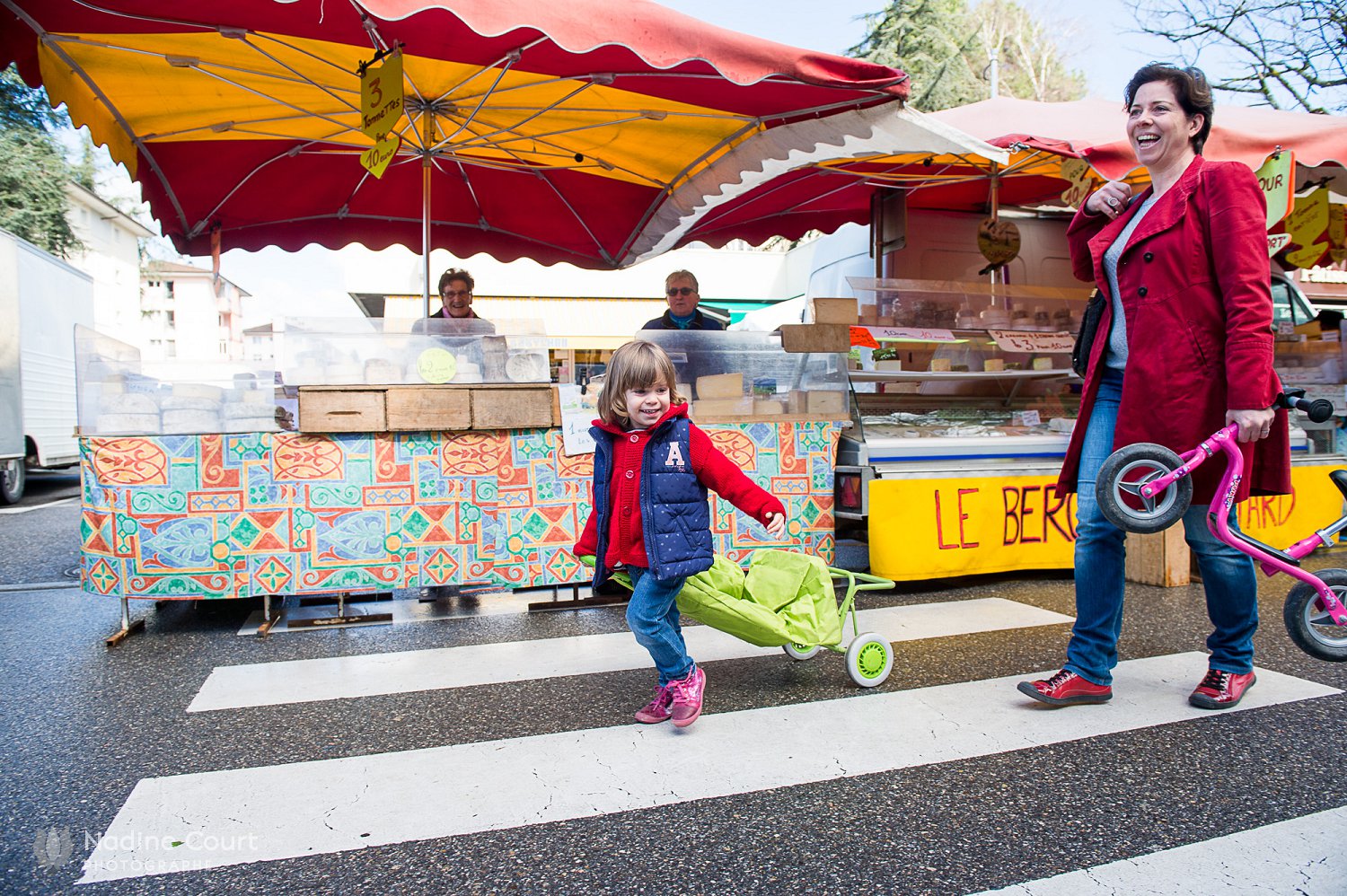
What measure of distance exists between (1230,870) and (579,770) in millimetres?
1821

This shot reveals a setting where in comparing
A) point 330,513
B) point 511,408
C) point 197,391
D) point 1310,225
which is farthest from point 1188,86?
point 1310,225

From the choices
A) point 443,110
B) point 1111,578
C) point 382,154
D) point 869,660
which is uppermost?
point 443,110

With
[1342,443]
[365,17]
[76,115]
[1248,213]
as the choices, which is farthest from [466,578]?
[1342,443]

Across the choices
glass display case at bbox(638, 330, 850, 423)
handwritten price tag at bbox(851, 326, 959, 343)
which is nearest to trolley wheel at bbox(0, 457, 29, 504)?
glass display case at bbox(638, 330, 850, 423)

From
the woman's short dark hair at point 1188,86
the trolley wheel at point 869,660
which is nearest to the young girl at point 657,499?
→ the trolley wheel at point 869,660

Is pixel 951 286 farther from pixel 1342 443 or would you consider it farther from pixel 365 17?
pixel 365 17

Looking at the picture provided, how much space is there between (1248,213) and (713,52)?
7.87 ft

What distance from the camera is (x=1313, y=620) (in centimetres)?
284

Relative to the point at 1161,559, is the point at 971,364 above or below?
above

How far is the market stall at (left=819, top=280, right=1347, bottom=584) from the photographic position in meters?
5.38

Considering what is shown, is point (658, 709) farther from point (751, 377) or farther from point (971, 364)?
point (971, 364)

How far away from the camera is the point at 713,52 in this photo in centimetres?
405

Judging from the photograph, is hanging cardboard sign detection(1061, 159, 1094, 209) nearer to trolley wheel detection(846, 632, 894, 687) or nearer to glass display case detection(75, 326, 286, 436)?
trolley wheel detection(846, 632, 894, 687)

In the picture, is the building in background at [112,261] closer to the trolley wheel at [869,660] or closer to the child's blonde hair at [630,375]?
the child's blonde hair at [630,375]
